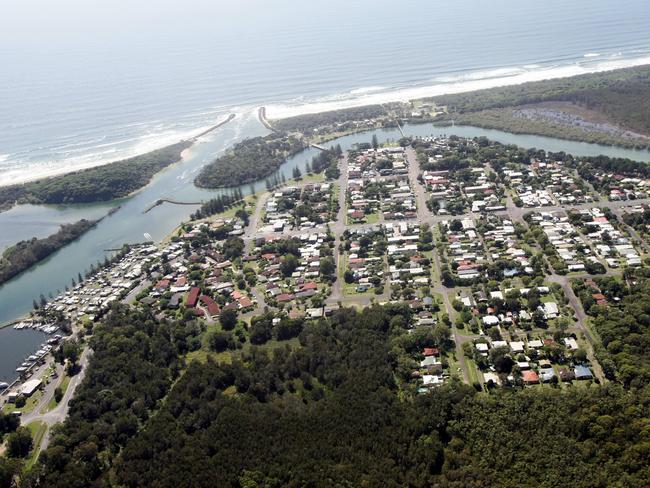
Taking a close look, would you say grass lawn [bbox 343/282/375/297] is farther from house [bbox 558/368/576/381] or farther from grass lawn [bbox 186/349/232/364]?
house [bbox 558/368/576/381]

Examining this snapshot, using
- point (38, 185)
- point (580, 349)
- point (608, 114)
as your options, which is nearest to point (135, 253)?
point (38, 185)

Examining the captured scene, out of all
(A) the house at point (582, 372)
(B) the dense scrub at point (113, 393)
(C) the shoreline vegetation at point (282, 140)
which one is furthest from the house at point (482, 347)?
(C) the shoreline vegetation at point (282, 140)

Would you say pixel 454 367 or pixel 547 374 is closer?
pixel 547 374

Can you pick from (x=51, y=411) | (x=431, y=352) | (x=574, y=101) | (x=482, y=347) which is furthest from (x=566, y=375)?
(x=574, y=101)

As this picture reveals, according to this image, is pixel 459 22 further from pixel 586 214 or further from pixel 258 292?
pixel 258 292

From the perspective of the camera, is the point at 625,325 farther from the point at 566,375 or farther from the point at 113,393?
the point at 113,393

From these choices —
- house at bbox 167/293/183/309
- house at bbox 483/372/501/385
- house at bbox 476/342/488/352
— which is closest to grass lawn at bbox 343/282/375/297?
house at bbox 476/342/488/352

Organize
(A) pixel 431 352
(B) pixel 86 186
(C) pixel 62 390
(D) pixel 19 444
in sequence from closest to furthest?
1. (D) pixel 19 444
2. (A) pixel 431 352
3. (C) pixel 62 390
4. (B) pixel 86 186

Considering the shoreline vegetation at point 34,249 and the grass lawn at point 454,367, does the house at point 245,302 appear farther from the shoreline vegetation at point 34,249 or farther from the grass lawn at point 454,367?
the shoreline vegetation at point 34,249
